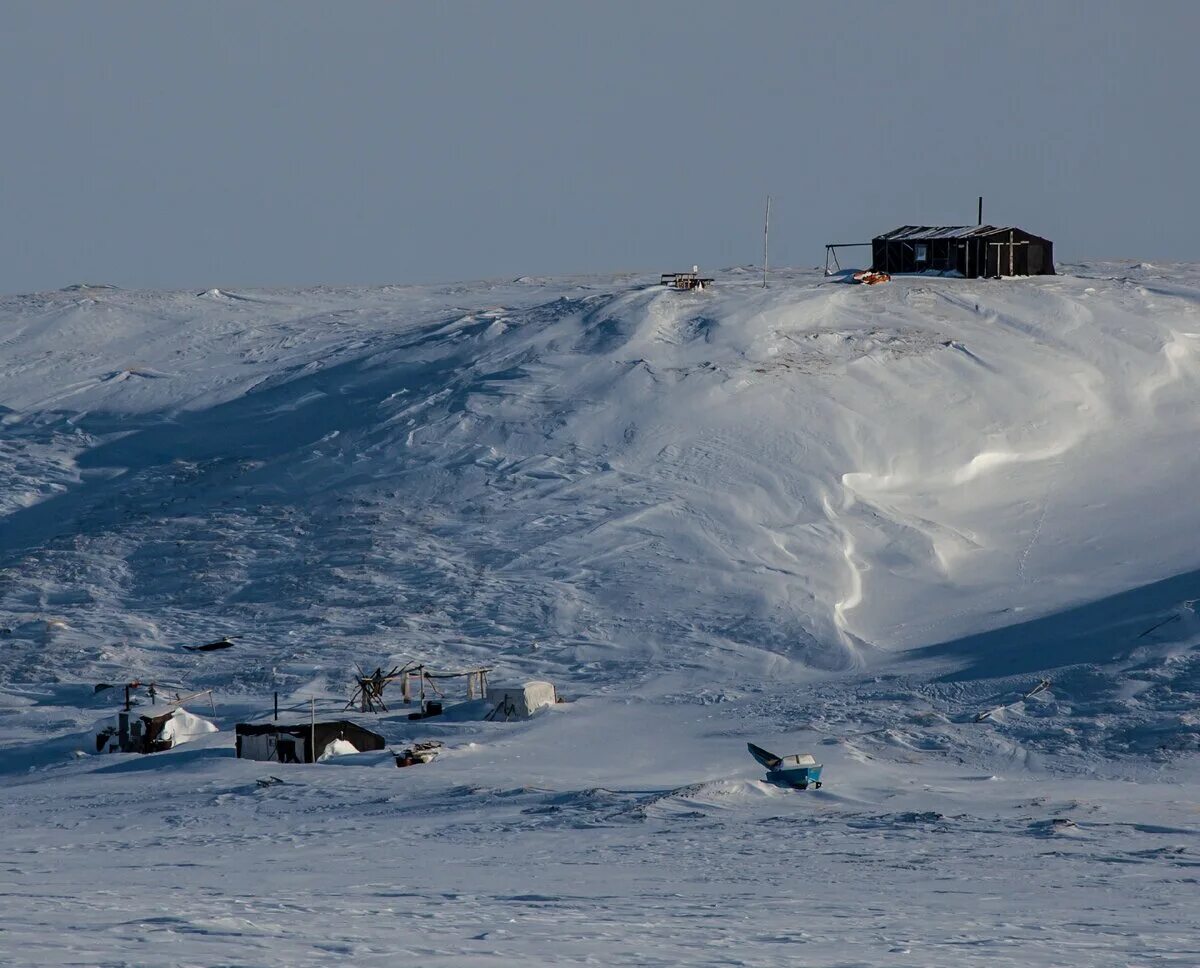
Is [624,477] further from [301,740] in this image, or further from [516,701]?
[301,740]

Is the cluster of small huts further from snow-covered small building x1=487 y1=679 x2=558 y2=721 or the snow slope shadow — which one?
the snow slope shadow

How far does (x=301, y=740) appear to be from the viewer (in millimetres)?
27984

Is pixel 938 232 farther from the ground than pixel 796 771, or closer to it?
farther from the ground

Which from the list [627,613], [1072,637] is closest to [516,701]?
[627,613]

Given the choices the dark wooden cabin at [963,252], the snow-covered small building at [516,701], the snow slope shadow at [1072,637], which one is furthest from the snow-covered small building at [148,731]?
the dark wooden cabin at [963,252]

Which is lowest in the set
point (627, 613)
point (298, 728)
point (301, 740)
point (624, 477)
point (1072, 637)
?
point (301, 740)

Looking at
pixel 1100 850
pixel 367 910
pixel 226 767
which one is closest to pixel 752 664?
pixel 226 767

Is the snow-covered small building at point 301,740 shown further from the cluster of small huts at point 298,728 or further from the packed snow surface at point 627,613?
the packed snow surface at point 627,613

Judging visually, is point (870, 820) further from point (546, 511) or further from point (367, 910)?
point (546, 511)

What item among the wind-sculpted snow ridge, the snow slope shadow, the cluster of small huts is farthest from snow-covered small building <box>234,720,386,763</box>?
the snow slope shadow

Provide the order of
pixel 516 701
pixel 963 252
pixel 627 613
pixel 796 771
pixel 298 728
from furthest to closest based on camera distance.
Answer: pixel 963 252
pixel 627 613
pixel 516 701
pixel 298 728
pixel 796 771

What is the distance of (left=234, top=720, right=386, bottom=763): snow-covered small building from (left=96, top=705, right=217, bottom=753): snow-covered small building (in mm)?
1386

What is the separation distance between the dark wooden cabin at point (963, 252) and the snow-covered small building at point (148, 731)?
94.6ft

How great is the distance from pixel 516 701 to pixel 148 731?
5.80 meters
